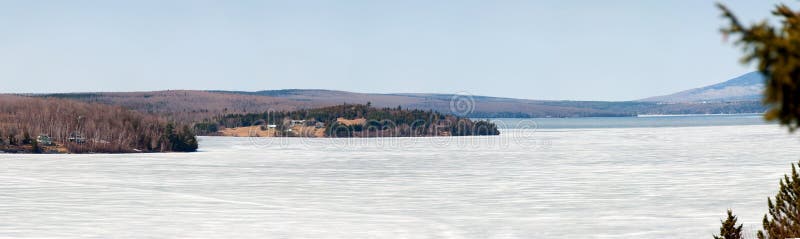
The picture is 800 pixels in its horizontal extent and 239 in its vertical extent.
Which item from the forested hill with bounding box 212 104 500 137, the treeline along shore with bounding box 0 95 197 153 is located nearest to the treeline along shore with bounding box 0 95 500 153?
the treeline along shore with bounding box 0 95 197 153

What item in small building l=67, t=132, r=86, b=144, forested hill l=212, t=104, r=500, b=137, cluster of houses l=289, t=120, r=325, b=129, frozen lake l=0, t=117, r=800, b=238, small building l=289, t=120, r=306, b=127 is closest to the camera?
frozen lake l=0, t=117, r=800, b=238

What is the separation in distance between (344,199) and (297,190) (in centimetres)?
402

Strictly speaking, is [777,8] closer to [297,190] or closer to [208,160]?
[297,190]

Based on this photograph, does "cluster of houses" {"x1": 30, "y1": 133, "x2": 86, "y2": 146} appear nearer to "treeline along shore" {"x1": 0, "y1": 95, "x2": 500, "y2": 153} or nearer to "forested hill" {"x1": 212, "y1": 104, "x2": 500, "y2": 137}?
"treeline along shore" {"x1": 0, "y1": 95, "x2": 500, "y2": 153}

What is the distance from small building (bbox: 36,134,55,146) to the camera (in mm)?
64887

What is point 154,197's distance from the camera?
2961cm

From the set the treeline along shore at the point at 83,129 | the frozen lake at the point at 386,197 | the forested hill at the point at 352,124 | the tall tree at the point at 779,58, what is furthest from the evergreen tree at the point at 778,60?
the forested hill at the point at 352,124

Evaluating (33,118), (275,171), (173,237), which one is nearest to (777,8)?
(173,237)

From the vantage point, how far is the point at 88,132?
224ft

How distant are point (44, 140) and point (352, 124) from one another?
5577cm

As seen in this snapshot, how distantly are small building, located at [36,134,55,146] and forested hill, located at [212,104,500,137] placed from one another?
155 ft

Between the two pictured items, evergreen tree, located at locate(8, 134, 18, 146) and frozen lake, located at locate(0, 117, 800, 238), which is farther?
evergreen tree, located at locate(8, 134, 18, 146)

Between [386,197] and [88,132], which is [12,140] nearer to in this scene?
[88,132]

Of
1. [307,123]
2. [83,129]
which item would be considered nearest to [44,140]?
[83,129]
